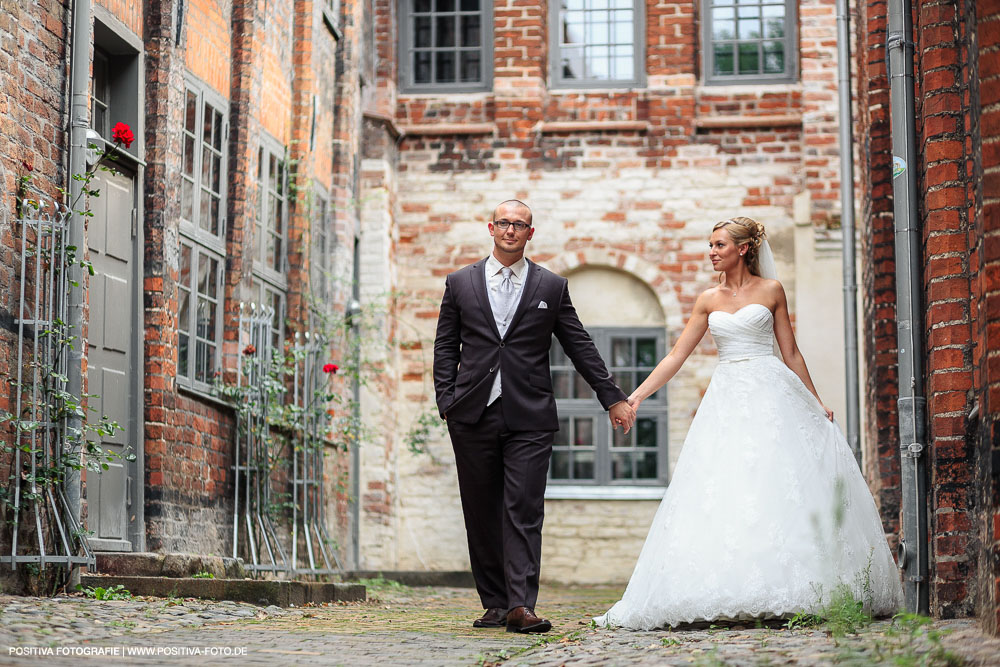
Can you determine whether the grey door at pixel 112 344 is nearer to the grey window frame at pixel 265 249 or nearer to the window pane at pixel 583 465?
the grey window frame at pixel 265 249

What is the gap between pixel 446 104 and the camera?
15602 millimetres

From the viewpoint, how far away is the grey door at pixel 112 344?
8375 mm

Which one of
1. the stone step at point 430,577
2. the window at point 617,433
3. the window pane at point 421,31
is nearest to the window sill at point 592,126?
the window pane at point 421,31

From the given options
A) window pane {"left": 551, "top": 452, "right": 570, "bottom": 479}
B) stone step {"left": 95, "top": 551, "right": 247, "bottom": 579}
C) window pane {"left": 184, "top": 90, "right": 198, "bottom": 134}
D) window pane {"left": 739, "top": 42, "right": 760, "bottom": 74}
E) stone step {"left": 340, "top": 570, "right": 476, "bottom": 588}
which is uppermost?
window pane {"left": 739, "top": 42, "right": 760, "bottom": 74}

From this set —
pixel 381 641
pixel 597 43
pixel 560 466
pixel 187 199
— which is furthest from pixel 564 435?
pixel 381 641

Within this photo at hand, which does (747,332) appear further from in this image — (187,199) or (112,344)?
(187,199)

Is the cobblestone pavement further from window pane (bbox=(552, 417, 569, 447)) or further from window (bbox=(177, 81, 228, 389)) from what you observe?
window pane (bbox=(552, 417, 569, 447))

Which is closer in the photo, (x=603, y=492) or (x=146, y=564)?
(x=146, y=564)

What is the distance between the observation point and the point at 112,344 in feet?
28.3

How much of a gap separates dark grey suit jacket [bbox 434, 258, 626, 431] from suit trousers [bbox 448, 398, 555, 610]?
Answer: 7 centimetres

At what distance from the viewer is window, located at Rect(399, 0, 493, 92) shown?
621 inches

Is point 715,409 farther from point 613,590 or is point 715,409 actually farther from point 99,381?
point 613,590

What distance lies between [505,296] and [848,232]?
6586 mm

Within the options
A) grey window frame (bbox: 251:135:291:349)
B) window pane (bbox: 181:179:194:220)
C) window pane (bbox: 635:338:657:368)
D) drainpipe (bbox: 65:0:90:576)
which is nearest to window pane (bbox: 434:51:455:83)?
window pane (bbox: 635:338:657:368)
